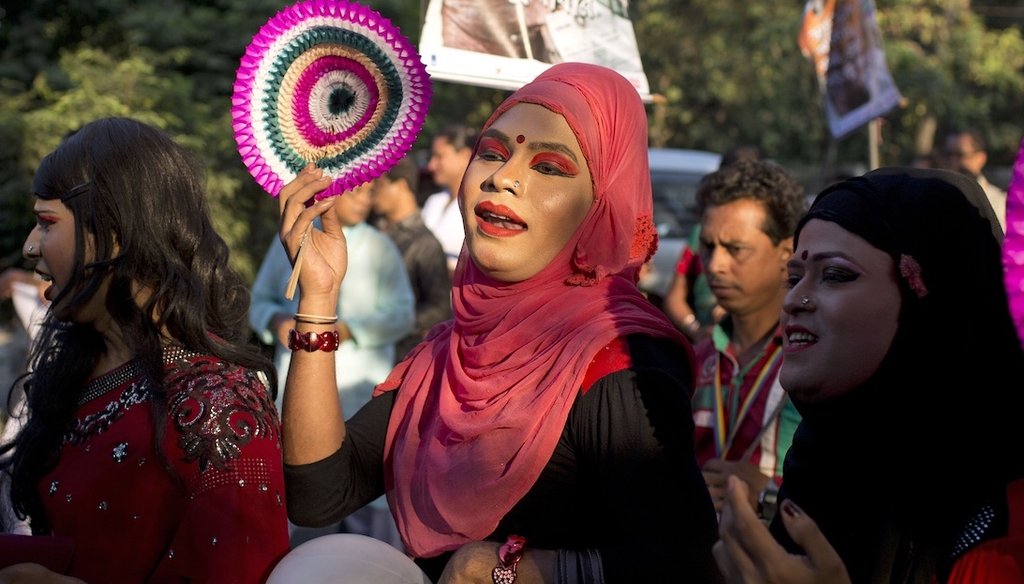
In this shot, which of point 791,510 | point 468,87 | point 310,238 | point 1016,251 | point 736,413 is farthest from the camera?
point 468,87

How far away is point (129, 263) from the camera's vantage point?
8.98 ft

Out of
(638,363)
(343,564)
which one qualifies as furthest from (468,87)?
(343,564)

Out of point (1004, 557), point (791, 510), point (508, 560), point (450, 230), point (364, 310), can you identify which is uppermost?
point (791, 510)

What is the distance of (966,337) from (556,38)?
8.30 feet

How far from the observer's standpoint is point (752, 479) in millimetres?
3750

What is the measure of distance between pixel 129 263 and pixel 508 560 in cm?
104

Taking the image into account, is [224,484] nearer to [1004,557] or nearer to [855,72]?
[1004,557]

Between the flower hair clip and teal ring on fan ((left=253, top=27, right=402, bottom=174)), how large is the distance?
1.25 m

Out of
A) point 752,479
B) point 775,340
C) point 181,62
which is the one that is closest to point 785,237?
point 775,340

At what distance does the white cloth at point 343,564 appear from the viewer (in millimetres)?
2325

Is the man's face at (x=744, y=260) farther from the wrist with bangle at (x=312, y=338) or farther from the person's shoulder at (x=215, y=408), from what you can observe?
the person's shoulder at (x=215, y=408)

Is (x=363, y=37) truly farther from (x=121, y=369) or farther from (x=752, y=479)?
(x=752, y=479)

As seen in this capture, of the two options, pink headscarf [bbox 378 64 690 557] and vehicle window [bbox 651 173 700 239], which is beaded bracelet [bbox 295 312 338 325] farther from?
vehicle window [bbox 651 173 700 239]

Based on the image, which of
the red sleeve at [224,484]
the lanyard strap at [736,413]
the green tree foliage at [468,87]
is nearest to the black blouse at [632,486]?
the red sleeve at [224,484]
